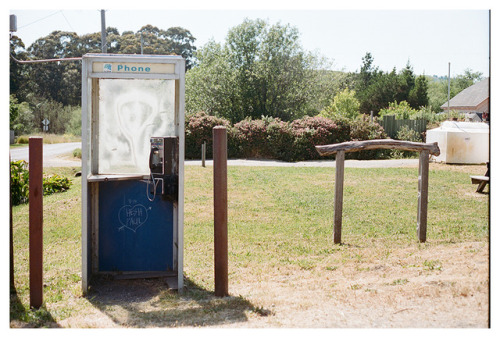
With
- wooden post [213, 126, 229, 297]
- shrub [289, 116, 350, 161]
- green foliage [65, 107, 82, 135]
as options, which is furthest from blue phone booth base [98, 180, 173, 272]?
green foliage [65, 107, 82, 135]

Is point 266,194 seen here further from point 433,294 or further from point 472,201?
point 433,294

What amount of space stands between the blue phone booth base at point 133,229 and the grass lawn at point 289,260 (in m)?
0.35

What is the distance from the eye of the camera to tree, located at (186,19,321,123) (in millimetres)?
32594

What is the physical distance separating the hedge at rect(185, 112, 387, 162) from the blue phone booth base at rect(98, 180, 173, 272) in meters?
17.4

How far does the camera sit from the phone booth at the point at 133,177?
662 cm

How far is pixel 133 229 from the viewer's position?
678 centimetres

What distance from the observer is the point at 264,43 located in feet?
108

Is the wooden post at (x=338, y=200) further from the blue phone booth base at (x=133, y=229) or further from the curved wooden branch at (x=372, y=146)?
the blue phone booth base at (x=133, y=229)

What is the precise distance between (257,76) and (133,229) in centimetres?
2640

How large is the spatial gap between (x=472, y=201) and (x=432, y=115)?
740 inches

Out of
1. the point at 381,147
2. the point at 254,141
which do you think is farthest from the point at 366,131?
the point at 381,147

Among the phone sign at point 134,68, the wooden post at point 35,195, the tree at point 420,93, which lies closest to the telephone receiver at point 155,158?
the phone sign at point 134,68

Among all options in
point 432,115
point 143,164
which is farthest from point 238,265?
point 432,115

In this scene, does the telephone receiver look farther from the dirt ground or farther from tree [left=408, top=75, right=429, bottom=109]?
tree [left=408, top=75, right=429, bottom=109]
